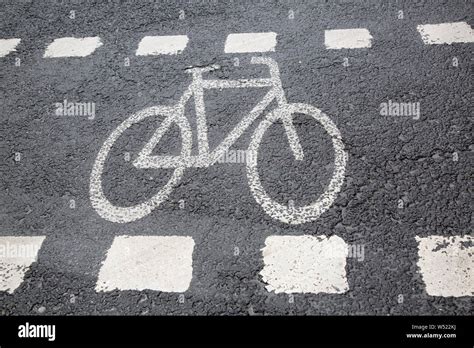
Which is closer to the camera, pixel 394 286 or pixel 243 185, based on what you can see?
pixel 394 286

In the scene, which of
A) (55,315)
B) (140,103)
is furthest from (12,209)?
(140,103)

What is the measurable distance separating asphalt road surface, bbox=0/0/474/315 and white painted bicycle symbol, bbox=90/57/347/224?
0.05 ft

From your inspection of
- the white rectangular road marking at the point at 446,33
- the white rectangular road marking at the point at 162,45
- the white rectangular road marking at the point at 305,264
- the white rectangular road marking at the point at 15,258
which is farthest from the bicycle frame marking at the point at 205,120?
the white rectangular road marking at the point at 446,33

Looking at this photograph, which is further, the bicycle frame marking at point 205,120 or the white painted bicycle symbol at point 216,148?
the bicycle frame marking at point 205,120

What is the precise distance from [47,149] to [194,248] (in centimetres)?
176

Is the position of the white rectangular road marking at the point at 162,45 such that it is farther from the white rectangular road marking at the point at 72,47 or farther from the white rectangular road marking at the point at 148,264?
the white rectangular road marking at the point at 148,264

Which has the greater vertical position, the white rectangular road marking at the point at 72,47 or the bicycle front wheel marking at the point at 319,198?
the white rectangular road marking at the point at 72,47

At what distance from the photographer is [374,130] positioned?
150 inches

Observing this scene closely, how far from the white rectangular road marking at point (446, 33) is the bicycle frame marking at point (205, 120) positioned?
158cm

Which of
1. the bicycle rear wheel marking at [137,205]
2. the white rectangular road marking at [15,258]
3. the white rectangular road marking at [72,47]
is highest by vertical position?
the white rectangular road marking at [72,47]

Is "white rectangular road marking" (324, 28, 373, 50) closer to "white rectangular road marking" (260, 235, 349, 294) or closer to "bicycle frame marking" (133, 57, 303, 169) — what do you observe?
"bicycle frame marking" (133, 57, 303, 169)

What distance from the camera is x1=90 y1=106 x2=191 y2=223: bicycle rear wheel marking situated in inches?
135

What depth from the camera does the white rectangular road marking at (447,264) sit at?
274 centimetres
